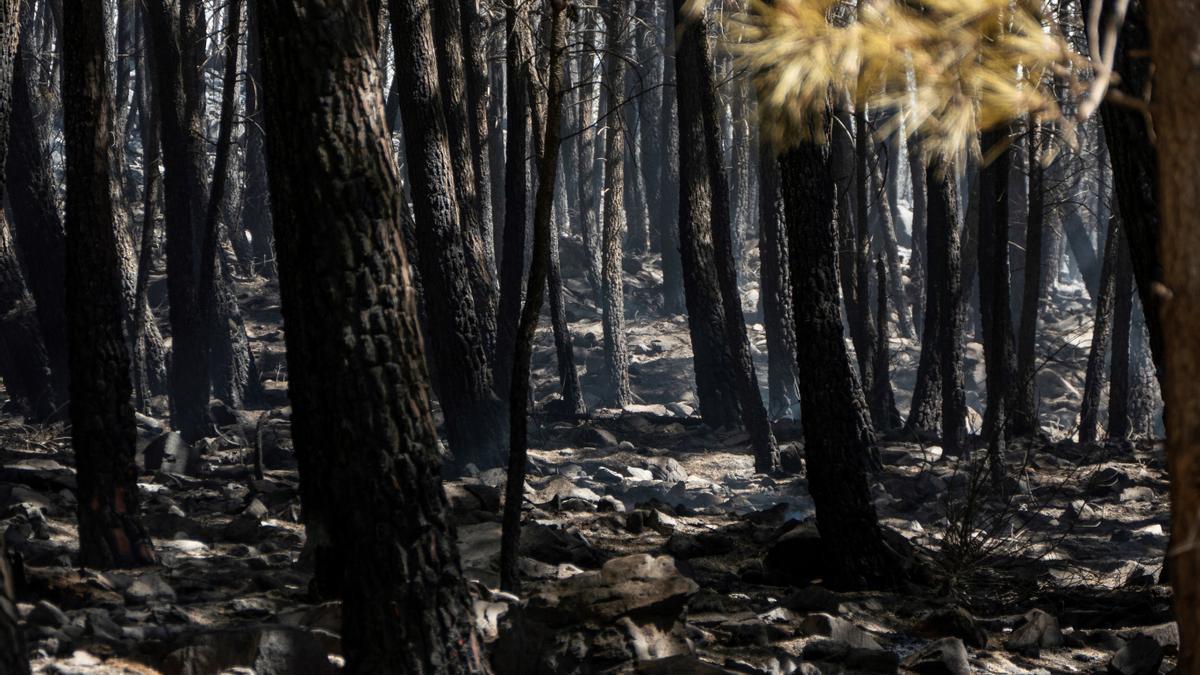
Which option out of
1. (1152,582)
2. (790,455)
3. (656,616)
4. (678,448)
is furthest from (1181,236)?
(678,448)

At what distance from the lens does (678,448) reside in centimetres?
1484

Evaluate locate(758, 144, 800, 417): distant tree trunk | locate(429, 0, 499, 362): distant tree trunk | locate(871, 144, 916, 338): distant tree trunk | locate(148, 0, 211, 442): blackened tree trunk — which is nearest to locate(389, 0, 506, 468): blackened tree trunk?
locate(429, 0, 499, 362): distant tree trunk

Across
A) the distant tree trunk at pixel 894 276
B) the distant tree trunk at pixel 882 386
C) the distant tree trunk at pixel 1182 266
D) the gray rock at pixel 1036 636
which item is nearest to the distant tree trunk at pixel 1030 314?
the distant tree trunk at pixel 882 386

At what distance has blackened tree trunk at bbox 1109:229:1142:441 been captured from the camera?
15.1 metres

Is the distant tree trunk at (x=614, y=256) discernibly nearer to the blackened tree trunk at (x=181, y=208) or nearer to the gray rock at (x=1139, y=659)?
the blackened tree trunk at (x=181, y=208)

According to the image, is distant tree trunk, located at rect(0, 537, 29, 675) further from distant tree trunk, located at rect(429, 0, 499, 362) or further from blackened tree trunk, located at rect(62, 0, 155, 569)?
distant tree trunk, located at rect(429, 0, 499, 362)

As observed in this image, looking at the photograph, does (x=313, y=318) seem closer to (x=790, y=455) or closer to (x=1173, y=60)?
(x=1173, y=60)

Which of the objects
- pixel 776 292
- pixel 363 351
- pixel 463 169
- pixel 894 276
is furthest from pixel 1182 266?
pixel 894 276

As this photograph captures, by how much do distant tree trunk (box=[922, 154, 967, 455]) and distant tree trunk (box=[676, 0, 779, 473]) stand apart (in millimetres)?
2104

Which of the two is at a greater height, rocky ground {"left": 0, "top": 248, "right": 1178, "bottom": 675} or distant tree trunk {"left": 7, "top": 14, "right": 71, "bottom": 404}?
distant tree trunk {"left": 7, "top": 14, "right": 71, "bottom": 404}

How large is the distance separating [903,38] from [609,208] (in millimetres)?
15217

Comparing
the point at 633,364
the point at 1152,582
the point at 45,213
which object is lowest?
the point at 1152,582

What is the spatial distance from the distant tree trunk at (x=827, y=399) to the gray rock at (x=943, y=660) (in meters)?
1.56

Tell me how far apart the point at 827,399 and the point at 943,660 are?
6.63 feet
